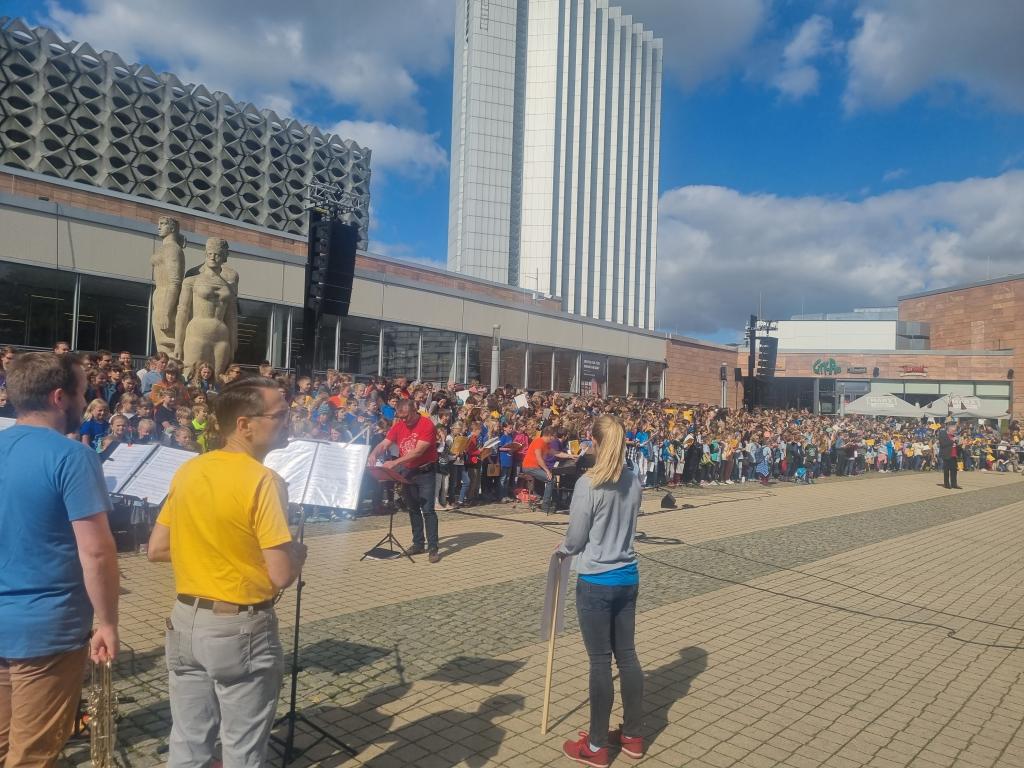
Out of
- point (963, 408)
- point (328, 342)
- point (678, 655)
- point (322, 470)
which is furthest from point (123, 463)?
point (963, 408)

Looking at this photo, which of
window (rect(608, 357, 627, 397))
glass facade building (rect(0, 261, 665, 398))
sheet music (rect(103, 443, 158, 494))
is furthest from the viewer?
window (rect(608, 357, 627, 397))

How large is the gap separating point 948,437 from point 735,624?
1899 centimetres

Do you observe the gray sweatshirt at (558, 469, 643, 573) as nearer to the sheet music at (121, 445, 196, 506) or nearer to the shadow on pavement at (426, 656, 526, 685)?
the shadow on pavement at (426, 656, 526, 685)

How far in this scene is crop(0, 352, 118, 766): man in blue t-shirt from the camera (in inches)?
99.9

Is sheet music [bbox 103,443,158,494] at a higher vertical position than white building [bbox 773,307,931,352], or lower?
lower

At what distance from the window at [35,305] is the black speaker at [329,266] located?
961cm

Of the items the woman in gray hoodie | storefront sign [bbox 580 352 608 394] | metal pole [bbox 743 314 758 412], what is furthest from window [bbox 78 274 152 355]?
metal pole [bbox 743 314 758 412]

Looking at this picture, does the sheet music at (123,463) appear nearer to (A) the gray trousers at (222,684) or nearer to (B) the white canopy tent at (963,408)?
(A) the gray trousers at (222,684)

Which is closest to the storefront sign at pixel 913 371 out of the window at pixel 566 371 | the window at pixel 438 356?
the window at pixel 566 371

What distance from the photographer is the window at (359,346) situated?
23.4 meters

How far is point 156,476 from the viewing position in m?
5.54

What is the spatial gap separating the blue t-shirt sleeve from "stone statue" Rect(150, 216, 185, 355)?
36.4ft

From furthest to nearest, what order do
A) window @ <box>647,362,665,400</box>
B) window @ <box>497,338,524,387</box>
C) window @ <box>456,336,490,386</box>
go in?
1. window @ <box>647,362,665,400</box>
2. window @ <box>497,338,524,387</box>
3. window @ <box>456,336,490,386</box>

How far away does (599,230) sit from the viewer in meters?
92.6
